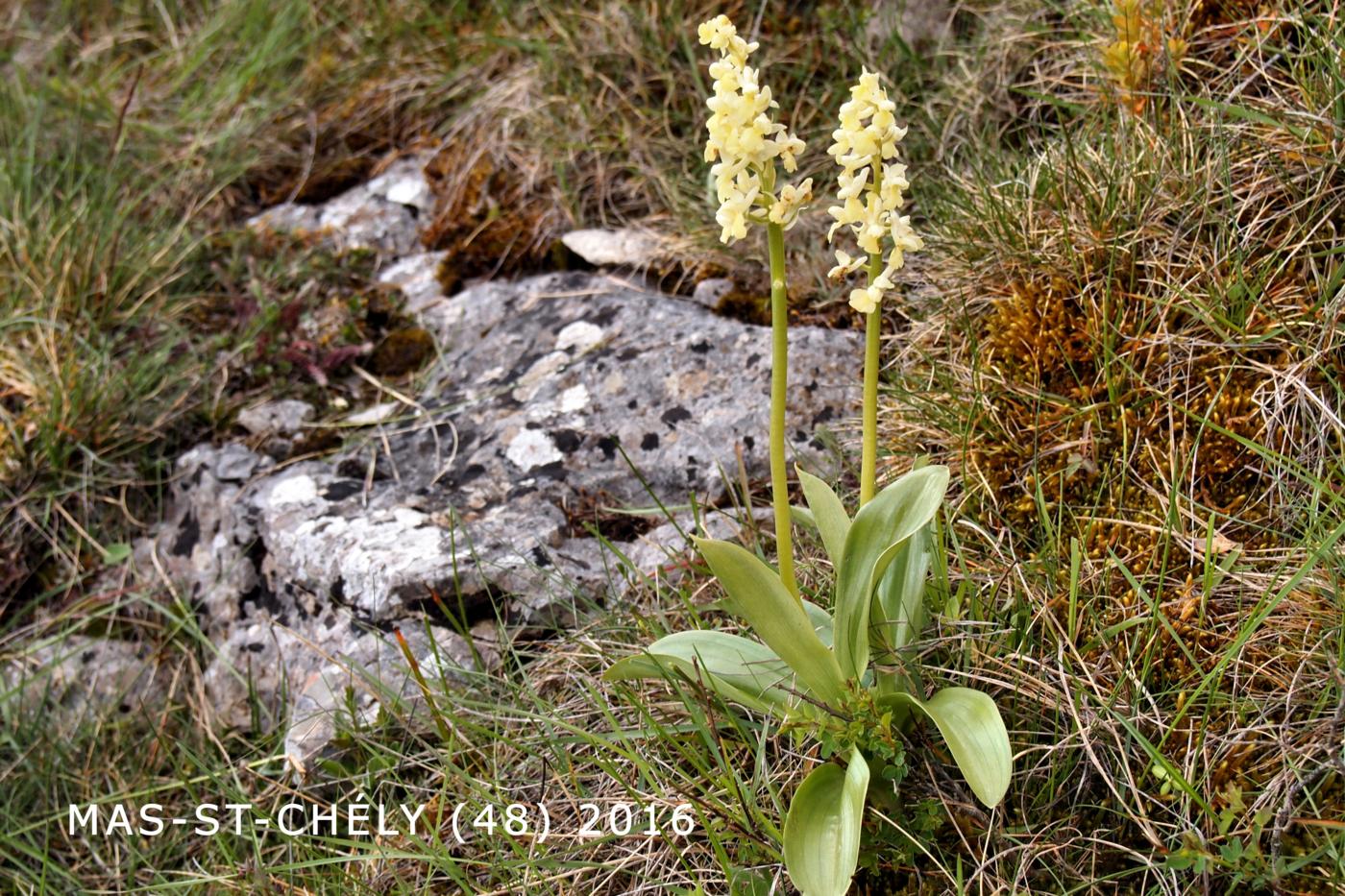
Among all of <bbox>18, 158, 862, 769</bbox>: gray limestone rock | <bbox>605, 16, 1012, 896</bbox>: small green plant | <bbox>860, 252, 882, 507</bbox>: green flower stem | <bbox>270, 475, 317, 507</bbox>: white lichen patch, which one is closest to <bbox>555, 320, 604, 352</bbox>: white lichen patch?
<bbox>18, 158, 862, 769</bbox>: gray limestone rock

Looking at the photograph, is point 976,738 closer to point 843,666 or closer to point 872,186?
point 843,666

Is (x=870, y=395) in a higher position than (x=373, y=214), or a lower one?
higher

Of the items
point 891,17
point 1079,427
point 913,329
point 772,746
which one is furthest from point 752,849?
point 891,17

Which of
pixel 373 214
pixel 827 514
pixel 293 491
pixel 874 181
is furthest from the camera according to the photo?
pixel 373 214

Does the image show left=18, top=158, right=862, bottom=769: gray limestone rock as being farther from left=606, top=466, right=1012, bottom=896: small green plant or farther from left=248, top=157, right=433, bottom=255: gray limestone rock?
left=248, top=157, right=433, bottom=255: gray limestone rock

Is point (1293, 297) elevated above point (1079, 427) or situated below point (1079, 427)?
above

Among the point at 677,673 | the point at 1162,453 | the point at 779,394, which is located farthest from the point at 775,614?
the point at 1162,453

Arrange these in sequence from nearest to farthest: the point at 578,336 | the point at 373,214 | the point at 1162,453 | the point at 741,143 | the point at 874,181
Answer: the point at 741,143, the point at 874,181, the point at 1162,453, the point at 578,336, the point at 373,214

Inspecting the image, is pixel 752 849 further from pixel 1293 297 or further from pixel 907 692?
pixel 1293 297
